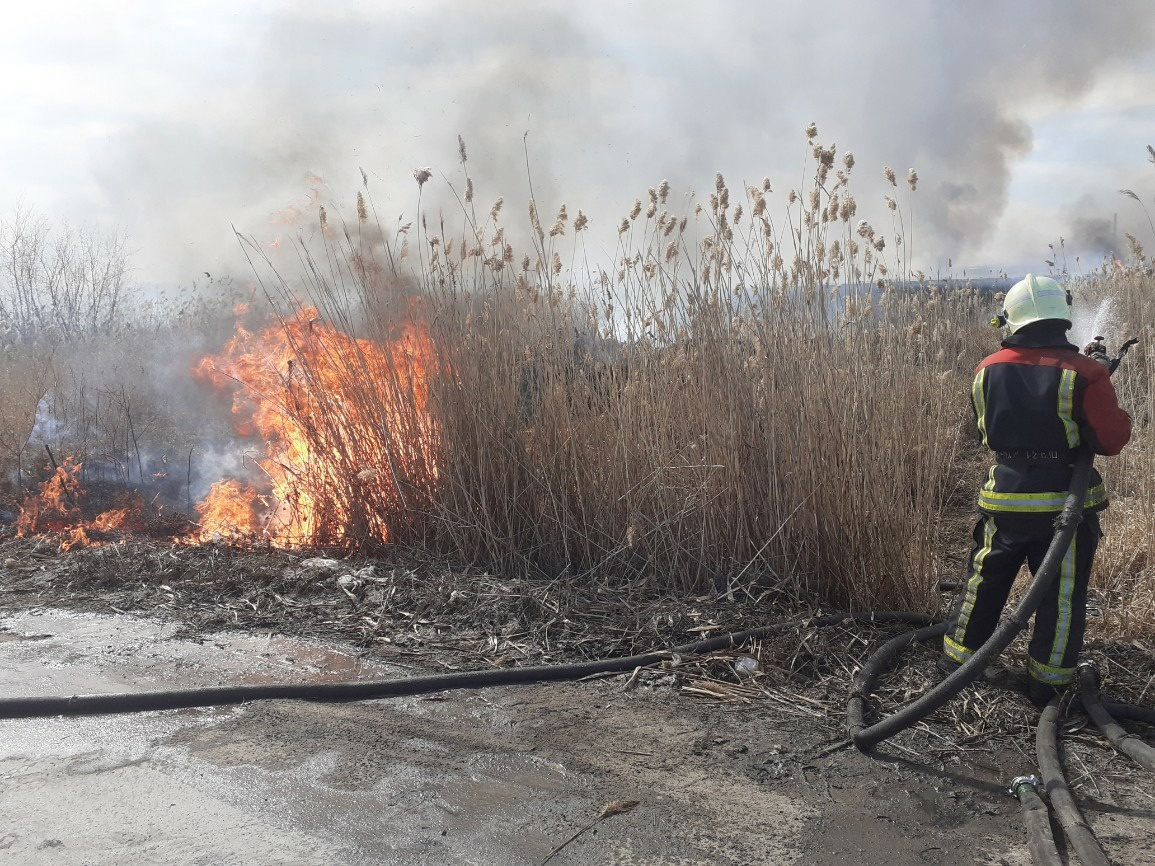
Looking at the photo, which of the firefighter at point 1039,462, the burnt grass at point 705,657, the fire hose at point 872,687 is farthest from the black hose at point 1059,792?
the firefighter at point 1039,462

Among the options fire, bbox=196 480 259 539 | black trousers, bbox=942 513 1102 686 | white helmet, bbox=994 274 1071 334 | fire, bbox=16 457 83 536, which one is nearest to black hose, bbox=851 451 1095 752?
black trousers, bbox=942 513 1102 686

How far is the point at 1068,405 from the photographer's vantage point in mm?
3367

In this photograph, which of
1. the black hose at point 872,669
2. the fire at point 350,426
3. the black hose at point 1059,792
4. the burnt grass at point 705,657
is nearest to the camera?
the black hose at point 1059,792

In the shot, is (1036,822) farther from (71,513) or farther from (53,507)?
(53,507)

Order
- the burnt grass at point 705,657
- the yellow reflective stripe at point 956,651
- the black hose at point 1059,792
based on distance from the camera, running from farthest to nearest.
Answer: the yellow reflective stripe at point 956,651
the burnt grass at point 705,657
the black hose at point 1059,792

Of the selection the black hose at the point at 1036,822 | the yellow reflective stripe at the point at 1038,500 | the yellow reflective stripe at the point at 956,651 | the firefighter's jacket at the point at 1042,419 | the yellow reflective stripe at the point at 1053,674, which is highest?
the firefighter's jacket at the point at 1042,419

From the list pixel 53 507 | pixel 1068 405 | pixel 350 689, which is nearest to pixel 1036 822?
pixel 1068 405

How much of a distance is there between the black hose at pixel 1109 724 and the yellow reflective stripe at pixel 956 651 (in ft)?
1.36

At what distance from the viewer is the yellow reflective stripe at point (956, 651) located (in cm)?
360

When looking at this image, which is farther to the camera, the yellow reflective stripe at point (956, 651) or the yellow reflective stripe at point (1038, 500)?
the yellow reflective stripe at point (956, 651)

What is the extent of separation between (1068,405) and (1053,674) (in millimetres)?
1057

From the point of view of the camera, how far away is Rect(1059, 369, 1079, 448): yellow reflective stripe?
337 cm

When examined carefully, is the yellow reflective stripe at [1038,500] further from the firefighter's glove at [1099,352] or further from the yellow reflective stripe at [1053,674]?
the yellow reflective stripe at [1053,674]

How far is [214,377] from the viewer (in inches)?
347
